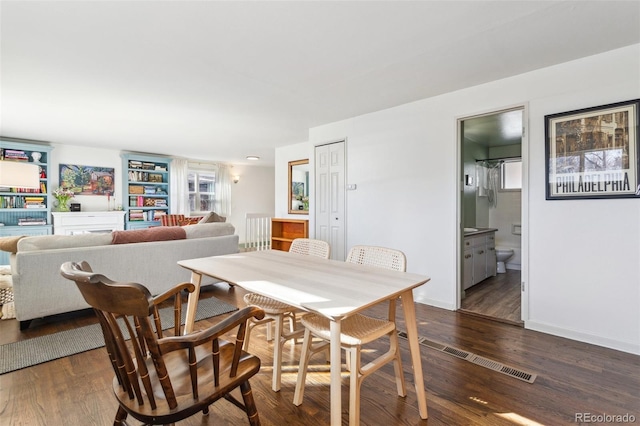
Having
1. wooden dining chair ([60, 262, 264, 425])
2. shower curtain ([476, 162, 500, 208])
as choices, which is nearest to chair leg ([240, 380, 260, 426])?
wooden dining chair ([60, 262, 264, 425])

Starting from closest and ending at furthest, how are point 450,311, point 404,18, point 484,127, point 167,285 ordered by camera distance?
point 404,18 → point 450,311 → point 167,285 → point 484,127

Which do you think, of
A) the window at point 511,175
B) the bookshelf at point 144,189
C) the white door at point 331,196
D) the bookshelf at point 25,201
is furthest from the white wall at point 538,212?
the bookshelf at point 25,201

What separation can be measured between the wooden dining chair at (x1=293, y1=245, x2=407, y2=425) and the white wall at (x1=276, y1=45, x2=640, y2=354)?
1.65m

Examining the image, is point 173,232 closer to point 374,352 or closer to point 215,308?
point 215,308

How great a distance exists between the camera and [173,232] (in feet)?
11.7

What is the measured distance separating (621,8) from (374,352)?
2772 millimetres

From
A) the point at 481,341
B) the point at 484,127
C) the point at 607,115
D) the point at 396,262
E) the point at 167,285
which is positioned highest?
the point at 484,127

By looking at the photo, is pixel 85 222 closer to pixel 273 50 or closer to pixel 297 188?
pixel 297 188

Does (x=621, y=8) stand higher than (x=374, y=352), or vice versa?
(x=621, y=8)

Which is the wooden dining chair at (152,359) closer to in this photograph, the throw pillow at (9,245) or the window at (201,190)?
the throw pillow at (9,245)

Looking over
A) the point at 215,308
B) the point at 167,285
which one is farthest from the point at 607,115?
the point at 167,285

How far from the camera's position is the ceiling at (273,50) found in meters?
1.91

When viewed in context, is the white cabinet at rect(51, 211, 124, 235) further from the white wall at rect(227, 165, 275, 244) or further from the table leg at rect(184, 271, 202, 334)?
the table leg at rect(184, 271, 202, 334)

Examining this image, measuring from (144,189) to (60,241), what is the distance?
4.45 m
